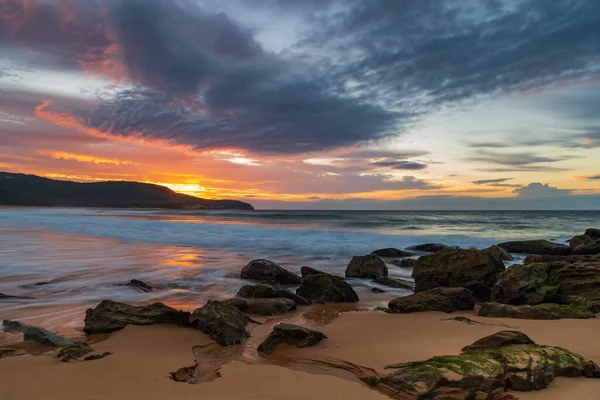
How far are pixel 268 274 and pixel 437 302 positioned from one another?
583 cm

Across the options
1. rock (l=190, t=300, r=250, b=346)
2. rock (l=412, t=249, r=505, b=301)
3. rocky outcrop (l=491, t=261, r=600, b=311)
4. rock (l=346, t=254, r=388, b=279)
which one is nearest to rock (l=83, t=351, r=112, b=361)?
rock (l=190, t=300, r=250, b=346)

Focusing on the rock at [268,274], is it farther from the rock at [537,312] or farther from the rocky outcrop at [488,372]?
the rocky outcrop at [488,372]

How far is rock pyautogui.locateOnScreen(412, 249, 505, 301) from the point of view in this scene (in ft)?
34.8

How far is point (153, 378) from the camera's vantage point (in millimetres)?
4262

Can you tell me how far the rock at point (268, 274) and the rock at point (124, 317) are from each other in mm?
5502

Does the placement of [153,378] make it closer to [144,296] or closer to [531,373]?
[531,373]

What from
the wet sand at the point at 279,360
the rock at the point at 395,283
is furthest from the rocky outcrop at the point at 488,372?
the rock at the point at 395,283

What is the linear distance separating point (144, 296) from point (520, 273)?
31.3 ft

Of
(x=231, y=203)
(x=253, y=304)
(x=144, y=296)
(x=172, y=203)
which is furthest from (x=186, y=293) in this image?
(x=231, y=203)

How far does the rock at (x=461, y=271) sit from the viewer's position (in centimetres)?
1061

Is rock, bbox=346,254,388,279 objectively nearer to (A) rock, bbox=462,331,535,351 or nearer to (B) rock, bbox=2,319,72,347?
(A) rock, bbox=462,331,535,351

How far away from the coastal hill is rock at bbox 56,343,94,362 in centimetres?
15661

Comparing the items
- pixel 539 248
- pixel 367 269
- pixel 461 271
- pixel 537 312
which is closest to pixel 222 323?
pixel 537 312

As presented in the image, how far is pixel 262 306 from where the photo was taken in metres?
8.27
